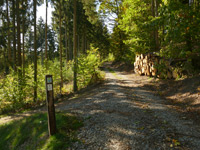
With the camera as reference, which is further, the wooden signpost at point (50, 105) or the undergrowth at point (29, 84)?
the undergrowth at point (29, 84)

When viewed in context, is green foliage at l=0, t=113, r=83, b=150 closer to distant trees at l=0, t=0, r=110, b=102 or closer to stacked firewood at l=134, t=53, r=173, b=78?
distant trees at l=0, t=0, r=110, b=102

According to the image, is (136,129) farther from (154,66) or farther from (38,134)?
(154,66)

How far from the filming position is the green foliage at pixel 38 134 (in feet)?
13.8

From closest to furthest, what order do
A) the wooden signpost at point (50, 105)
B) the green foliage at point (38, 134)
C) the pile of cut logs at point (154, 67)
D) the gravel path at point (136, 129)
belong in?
1. the gravel path at point (136, 129)
2. the green foliage at point (38, 134)
3. the wooden signpost at point (50, 105)
4. the pile of cut logs at point (154, 67)

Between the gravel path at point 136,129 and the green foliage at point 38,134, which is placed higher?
the gravel path at point 136,129

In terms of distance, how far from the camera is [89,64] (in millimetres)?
12930

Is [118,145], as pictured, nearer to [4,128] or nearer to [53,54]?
[4,128]

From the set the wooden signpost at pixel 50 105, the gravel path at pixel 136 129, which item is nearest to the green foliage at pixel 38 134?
the wooden signpost at pixel 50 105

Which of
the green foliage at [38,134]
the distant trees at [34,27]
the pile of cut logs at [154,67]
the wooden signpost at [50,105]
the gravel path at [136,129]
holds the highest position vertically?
the distant trees at [34,27]

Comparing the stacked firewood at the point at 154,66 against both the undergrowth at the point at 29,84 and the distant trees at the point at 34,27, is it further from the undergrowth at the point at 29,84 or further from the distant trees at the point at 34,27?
the distant trees at the point at 34,27

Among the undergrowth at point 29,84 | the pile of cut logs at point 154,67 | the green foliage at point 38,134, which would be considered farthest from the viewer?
the pile of cut logs at point 154,67

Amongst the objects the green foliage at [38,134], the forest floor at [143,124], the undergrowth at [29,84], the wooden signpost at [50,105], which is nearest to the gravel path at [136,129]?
the forest floor at [143,124]

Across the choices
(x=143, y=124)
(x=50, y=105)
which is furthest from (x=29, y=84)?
(x=143, y=124)

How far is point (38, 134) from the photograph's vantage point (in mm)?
5051
